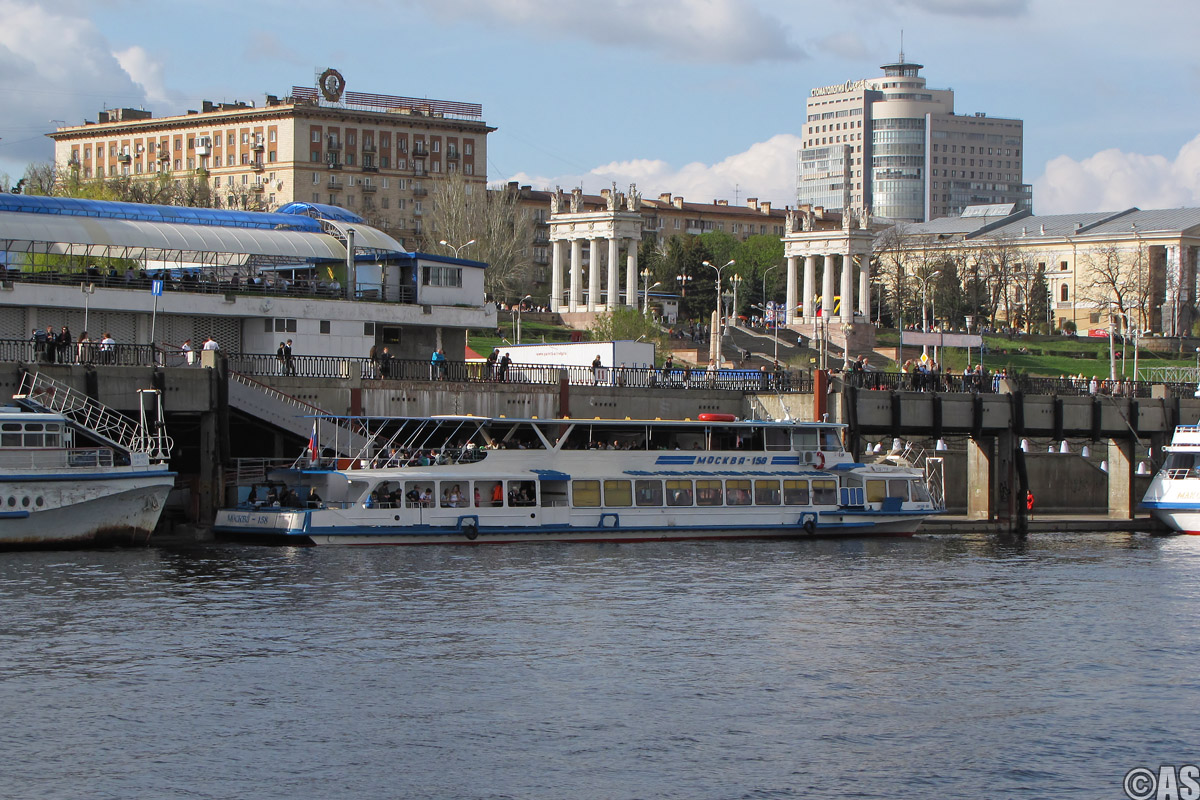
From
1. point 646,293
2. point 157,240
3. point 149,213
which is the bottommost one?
point 157,240

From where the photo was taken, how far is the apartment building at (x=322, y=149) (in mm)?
169625

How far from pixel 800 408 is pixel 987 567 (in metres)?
16.0

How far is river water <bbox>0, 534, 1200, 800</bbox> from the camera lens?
2616cm

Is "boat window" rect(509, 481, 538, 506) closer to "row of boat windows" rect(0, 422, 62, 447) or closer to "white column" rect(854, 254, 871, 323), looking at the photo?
"row of boat windows" rect(0, 422, 62, 447)

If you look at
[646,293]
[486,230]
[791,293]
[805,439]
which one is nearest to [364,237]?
[805,439]

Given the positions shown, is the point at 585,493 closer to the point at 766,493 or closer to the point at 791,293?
the point at 766,493

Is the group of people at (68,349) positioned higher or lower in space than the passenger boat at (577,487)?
higher

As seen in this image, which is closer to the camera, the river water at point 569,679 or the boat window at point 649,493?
the river water at point 569,679

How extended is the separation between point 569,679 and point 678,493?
2443cm

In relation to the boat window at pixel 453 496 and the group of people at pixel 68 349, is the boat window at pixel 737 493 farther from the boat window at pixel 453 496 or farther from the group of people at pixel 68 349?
the group of people at pixel 68 349

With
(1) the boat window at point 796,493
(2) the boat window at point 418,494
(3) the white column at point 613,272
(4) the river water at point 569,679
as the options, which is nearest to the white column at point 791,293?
(3) the white column at point 613,272

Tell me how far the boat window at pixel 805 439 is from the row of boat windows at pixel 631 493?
136 cm

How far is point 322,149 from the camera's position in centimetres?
17075

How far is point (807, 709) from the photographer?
30.3 m
